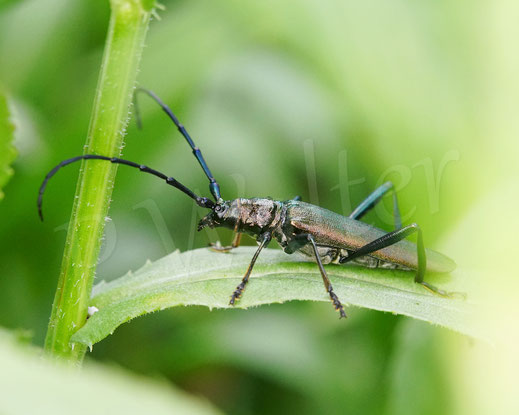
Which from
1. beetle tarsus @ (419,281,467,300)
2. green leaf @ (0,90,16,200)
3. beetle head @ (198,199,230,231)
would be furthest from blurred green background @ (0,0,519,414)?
green leaf @ (0,90,16,200)

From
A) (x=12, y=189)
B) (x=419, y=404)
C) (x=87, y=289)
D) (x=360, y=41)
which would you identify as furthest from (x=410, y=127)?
(x=12, y=189)

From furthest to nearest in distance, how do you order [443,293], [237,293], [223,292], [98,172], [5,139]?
[443,293]
[237,293]
[223,292]
[98,172]
[5,139]

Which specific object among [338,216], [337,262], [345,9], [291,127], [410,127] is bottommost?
[337,262]

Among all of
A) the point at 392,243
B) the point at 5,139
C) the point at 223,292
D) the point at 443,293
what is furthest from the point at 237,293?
the point at 392,243

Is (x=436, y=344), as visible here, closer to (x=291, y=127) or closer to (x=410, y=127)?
(x=410, y=127)

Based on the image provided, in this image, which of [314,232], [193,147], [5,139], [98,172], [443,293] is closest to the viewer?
[5,139]

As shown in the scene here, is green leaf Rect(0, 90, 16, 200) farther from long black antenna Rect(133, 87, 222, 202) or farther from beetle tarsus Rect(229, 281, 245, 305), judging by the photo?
long black antenna Rect(133, 87, 222, 202)

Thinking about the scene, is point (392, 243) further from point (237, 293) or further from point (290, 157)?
point (290, 157)
